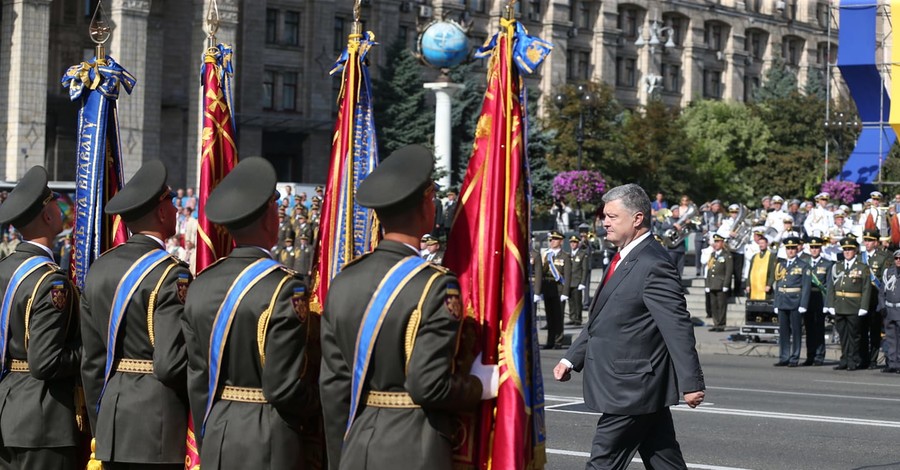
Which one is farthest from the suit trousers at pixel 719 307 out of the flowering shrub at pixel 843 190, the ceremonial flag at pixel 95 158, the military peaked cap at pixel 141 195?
the flowering shrub at pixel 843 190

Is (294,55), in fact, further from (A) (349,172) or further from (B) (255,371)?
(B) (255,371)

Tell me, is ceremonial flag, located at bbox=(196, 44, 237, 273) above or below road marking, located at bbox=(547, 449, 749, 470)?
above

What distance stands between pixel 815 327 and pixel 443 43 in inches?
906

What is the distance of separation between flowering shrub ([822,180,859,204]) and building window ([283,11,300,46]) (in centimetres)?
2590

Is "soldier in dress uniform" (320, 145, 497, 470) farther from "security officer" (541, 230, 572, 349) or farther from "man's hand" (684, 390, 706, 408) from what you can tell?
"security officer" (541, 230, 572, 349)

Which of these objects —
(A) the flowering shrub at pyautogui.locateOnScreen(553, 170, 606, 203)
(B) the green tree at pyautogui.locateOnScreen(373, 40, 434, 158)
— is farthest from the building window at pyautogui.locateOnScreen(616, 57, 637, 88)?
(A) the flowering shrub at pyautogui.locateOnScreen(553, 170, 606, 203)

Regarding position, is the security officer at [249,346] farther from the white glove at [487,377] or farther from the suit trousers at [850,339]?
the suit trousers at [850,339]

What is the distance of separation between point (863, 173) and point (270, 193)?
4715 cm

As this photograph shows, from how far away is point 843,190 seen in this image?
166ft

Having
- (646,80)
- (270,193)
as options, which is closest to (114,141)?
(270,193)

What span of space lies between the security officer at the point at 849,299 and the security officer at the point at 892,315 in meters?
0.30

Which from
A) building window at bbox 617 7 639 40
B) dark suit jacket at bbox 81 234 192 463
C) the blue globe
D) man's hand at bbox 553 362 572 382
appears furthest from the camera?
building window at bbox 617 7 639 40

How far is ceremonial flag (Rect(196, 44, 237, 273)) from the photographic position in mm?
8750

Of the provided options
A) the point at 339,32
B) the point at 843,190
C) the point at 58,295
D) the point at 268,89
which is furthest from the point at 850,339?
the point at 339,32
